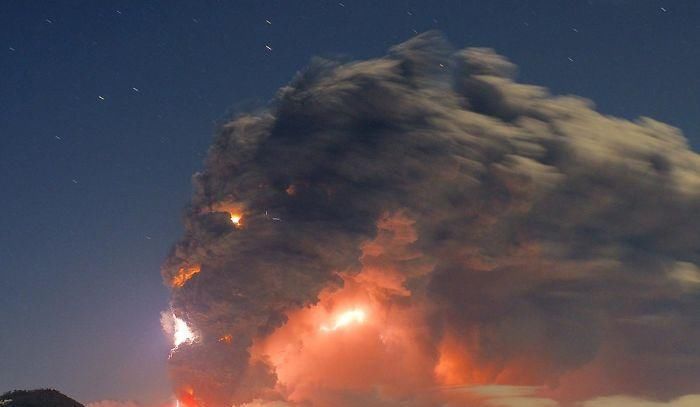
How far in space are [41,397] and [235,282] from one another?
15.8 metres

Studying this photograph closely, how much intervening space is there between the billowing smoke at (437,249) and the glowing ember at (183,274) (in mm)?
313

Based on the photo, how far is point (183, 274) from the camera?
3553 cm

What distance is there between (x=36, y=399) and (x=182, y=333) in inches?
691

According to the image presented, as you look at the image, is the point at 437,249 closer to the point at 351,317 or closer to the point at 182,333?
the point at 351,317

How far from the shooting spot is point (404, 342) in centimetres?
3447

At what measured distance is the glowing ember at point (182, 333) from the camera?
32.9m

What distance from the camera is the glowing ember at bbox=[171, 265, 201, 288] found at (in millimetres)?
34875

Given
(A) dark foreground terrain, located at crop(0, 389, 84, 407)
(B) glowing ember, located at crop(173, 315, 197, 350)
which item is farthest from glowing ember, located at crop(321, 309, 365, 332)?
(A) dark foreground terrain, located at crop(0, 389, 84, 407)

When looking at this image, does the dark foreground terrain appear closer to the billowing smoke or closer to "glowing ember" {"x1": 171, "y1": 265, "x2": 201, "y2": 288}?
the billowing smoke

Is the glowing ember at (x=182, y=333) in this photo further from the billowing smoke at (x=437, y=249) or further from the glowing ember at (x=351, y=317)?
the glowing ember at (x=351, y=317)

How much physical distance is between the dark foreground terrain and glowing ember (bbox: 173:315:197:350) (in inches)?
617

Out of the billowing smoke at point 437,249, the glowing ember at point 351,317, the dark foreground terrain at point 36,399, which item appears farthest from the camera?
the glowing ember at point 351,317

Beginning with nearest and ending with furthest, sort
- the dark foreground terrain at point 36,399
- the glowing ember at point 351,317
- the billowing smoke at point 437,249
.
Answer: the dark foreground terrain at point 36,399, the billowing smoke at point 437,249, the glowing ember at point 351,317

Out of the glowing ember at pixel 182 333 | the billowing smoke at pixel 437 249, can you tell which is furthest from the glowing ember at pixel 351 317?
the glowing ember at pixel 182 333
